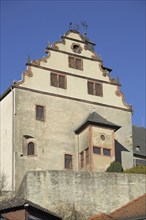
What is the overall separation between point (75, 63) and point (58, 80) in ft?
8.43

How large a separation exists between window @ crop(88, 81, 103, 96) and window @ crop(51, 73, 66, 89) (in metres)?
2.48

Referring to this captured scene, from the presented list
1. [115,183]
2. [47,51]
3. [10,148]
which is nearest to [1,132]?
[10,148]

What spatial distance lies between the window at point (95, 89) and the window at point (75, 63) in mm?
1554

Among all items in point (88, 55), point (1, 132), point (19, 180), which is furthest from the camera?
point (88, 55)

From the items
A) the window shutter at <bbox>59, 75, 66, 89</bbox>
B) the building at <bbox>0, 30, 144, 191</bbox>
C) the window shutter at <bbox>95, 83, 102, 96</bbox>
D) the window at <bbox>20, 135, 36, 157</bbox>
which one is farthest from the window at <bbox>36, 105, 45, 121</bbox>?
the window shutter at <bbox>95, 83, 102, 96</bbox>

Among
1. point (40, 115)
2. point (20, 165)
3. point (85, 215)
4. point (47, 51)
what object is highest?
point (47, 51)

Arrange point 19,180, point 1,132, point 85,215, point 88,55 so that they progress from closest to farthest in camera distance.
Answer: point 85,215 < point 19,180 < point 1,132 < point 88,55

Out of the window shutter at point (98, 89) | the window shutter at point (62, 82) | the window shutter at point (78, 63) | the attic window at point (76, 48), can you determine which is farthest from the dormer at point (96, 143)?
the attic window at point (76, 48)

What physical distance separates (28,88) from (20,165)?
20.4 ft

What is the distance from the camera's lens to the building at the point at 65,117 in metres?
52.7

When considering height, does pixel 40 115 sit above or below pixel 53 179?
above

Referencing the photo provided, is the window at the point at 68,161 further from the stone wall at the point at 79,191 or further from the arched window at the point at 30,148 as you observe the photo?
the stone wall at the point at 79,191

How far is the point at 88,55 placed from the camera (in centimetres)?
5844

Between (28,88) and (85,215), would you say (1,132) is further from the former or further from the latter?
(85,215)
